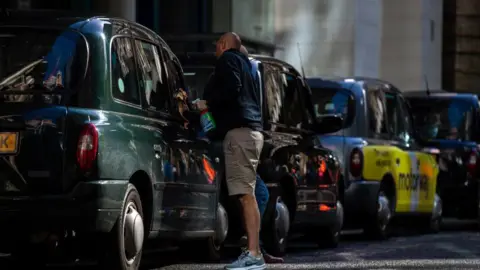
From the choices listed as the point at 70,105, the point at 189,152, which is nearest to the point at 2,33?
the point at 70,105

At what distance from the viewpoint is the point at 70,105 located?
9.59 m

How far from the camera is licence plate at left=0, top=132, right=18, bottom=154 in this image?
31.0 ft

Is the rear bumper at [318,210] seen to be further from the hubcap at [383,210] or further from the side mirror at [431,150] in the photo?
the side mirror at [431,150]

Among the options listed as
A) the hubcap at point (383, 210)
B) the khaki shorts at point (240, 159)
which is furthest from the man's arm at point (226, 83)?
the hubcap at point (383, 210)

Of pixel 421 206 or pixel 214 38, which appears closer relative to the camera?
pixel 214 38

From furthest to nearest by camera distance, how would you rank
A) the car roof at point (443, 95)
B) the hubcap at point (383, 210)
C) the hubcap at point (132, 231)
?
the car roof at point (443, 95)
the hubcap at point (383, 210)
the hubcap at point (132, 231)

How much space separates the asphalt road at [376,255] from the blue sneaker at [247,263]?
1.20 ft

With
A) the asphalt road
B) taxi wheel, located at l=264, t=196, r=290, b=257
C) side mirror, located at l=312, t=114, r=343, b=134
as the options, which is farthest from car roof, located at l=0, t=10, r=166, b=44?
side mirror, located at l=312, t=114, r=343, b=134

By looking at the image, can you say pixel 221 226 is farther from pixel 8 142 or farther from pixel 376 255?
pixel 8 142

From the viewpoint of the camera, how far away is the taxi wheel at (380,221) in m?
16.7

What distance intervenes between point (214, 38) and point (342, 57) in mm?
16246

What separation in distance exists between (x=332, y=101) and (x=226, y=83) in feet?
18.0

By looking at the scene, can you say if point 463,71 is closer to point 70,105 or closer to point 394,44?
point 394,44

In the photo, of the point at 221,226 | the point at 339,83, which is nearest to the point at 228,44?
the point at 221,226
